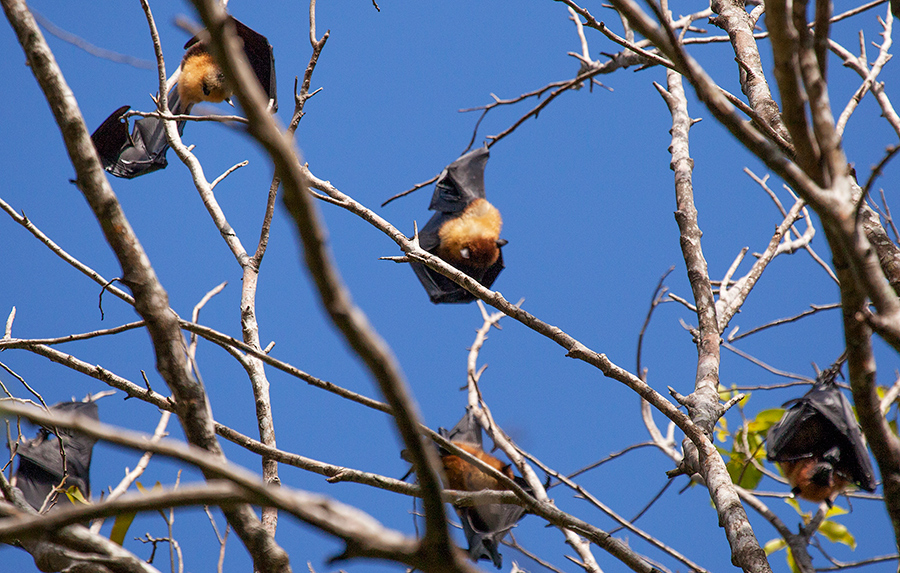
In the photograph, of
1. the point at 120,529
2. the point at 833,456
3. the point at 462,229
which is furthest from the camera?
the point at 462,229

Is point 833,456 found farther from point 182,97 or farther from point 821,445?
point 182,97

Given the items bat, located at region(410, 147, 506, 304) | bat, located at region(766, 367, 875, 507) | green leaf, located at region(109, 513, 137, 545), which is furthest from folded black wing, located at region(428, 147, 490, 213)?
green leaf, located at region(109, 513, 137, 545)

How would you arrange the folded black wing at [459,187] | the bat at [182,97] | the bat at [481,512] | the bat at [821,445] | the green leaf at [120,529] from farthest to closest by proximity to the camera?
the folded black wing at [459,187] < the bat at [182,97] < the bat at [481,512] < the bat at [821,445] < the green leaf at [120,529]

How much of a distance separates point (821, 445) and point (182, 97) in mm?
4550

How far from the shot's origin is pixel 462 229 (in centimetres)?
554

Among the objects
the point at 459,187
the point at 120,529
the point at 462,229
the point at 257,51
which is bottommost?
the point at 120,529

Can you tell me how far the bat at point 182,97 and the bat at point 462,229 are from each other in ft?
5.18

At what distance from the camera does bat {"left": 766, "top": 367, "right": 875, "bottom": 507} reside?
380 centimetres

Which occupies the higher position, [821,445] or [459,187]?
[459,187]

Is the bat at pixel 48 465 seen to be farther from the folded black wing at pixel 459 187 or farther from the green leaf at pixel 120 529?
the folded black wing at pixel 459 187

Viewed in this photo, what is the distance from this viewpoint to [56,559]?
3.80ft

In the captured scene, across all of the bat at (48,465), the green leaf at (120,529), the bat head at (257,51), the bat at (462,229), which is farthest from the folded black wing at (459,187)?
the green leaf at (120,529)

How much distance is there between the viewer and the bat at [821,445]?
380cm

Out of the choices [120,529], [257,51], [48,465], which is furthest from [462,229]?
[120,529]
